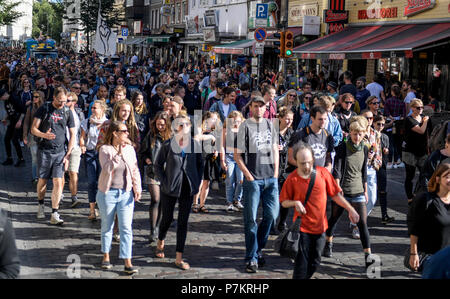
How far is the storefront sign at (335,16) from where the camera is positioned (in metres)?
24.1

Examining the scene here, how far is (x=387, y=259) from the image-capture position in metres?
7.11

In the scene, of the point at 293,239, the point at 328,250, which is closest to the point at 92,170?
the point at 328,250

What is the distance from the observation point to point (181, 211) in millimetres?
6719

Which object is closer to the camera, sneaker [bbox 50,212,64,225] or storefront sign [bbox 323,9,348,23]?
sneaker [bbox 50,212,64,225]

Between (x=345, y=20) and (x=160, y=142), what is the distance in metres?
18.5

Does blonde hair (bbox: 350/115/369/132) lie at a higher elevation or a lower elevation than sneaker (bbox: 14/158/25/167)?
higher

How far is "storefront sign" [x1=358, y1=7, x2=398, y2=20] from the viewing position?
69.4 feet

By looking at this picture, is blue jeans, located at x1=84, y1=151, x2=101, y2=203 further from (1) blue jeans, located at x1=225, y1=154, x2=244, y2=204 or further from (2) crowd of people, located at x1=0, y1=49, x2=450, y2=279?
(1) blue jeans, located at x1=225, y1=154, x2=244, y2=204

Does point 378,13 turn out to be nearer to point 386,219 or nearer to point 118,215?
point 386,219

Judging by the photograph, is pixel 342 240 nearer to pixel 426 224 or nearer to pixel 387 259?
pixel 387 259

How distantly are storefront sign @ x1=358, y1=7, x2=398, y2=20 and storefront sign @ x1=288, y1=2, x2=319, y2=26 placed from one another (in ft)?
12.6

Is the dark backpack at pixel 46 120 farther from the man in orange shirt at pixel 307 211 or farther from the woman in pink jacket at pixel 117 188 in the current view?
the man in orange shirt at pixel 307 211

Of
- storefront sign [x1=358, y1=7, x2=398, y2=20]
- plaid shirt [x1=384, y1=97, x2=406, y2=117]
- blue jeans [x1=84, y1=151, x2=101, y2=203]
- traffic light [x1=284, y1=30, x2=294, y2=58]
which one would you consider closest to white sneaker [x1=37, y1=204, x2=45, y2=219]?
blue jeans [x1=84, y1=151, x2=101, y2=203]

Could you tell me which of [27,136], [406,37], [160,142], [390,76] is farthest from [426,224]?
[390,76]
